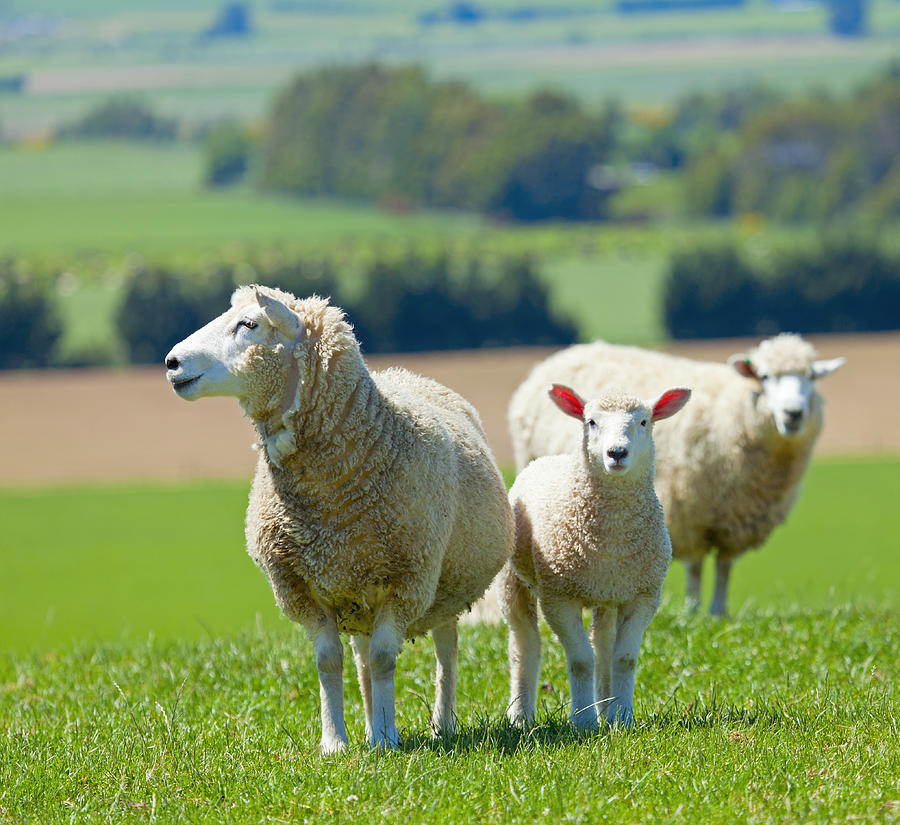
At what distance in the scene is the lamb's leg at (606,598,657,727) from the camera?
5.65 meters

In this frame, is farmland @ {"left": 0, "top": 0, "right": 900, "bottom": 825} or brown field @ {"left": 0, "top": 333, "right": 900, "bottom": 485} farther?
brown field @ {"left": 0, "top": 333, "right": 900, "bottom": 485}

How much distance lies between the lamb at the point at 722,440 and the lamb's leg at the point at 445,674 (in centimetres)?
383

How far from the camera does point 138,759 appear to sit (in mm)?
5410

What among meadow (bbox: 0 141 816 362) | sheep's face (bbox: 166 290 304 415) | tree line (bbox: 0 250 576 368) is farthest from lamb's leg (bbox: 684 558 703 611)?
meadow (bbox: 0 141 816 362)

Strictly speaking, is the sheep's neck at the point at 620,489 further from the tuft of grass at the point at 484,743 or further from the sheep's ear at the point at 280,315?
the sheep's ear at the point at 280,315

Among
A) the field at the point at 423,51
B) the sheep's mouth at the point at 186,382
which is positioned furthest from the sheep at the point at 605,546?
the field at the point at 423,51

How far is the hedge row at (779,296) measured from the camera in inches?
2085

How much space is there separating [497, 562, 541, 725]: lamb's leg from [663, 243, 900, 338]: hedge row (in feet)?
155

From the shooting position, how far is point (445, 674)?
20.2ft

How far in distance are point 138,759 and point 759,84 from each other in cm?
10113

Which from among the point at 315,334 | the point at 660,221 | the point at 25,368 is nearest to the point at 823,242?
the point at 660,221

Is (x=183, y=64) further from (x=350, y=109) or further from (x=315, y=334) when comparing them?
(x=315, y=334)

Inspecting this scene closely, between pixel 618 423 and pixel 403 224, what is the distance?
7493 centimetres

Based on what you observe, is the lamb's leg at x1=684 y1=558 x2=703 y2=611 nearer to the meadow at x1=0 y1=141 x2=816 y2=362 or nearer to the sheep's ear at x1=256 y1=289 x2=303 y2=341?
the sheep's ear at x1=256 y1=289 x2=303 y2=341
